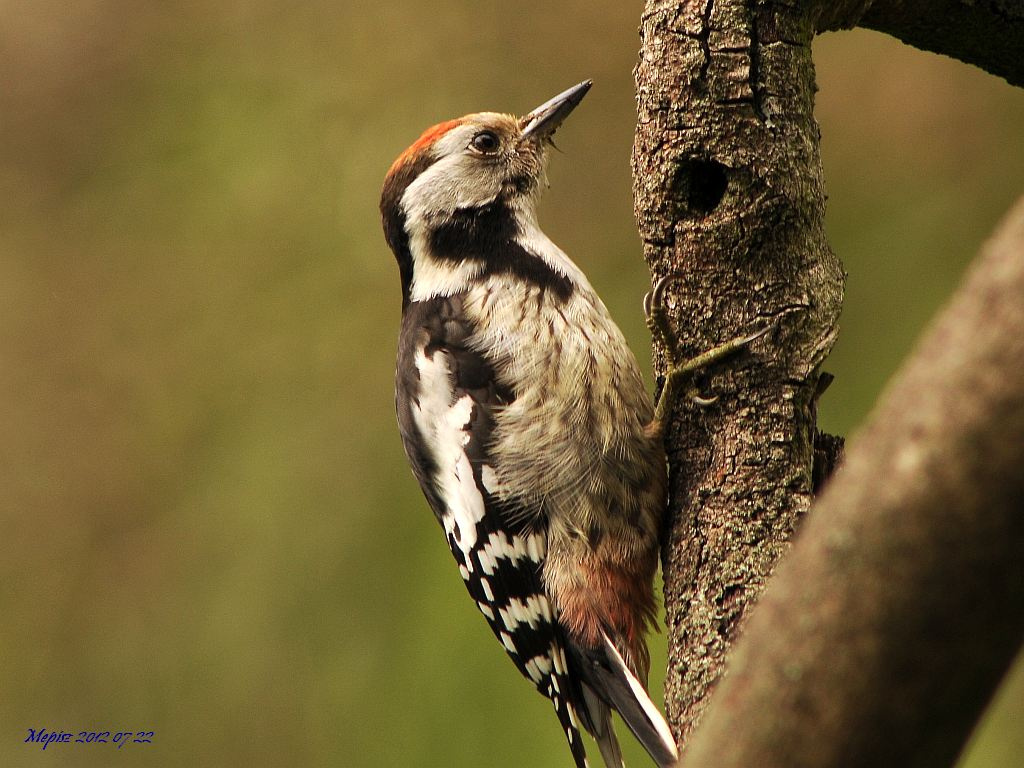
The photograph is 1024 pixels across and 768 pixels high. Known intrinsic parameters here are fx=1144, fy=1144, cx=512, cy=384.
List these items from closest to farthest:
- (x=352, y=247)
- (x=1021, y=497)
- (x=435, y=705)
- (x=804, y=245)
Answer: (x=1021, y=497) < (x=804, y=245) < (x=435, y=705) < (x=352, y=247)

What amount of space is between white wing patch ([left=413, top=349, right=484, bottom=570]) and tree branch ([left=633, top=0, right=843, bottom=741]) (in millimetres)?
520

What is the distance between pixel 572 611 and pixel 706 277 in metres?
0.79

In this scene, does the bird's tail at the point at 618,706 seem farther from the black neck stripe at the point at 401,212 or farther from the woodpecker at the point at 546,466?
the black neck stripe at the point at 401,212

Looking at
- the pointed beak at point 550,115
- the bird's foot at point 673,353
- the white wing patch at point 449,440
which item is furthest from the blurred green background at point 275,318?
the bird's foot at point 673,353

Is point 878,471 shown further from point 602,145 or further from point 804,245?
point 602,145

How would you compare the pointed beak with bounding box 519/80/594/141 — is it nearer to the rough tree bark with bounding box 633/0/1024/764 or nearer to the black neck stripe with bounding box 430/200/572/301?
the black neck stripe with bounding box 430/200/572/301

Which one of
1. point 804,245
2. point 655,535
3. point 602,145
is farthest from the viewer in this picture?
point 602,145

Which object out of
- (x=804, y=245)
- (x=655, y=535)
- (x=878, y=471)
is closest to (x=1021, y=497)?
(x=878, y=471)

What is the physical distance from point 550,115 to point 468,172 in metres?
0.30

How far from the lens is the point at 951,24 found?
7.95ft

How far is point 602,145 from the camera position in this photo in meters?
4.48

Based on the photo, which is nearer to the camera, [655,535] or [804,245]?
[804,245]

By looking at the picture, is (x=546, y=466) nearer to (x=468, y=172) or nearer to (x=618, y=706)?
(x=618, y=706)

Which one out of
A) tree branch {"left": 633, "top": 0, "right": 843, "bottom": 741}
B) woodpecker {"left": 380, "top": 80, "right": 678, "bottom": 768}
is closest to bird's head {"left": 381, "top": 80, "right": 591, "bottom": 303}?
woodpecker {"left": 380, "top": 80, "right": 678, "bottom": 768}
